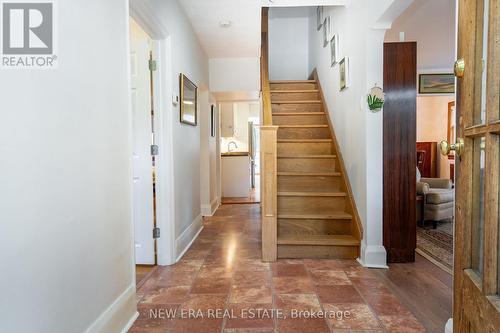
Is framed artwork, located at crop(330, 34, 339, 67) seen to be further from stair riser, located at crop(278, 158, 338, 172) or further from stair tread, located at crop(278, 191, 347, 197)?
stair tread, located at crop(278, 191, 347, 197)

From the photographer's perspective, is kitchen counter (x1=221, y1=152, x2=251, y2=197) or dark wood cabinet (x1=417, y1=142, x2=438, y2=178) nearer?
kitchen counter (x1=221, y1=152, x2=251, y2=197)

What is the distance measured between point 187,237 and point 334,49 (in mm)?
2791

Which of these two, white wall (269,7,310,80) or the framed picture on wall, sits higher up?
white wall (269,7,310,80)

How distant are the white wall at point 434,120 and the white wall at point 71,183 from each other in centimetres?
747

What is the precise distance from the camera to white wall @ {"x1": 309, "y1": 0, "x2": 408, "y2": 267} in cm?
256

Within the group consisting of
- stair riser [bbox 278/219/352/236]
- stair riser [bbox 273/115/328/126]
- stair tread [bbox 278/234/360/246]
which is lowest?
stair tread [bbox 278/234/360/246]

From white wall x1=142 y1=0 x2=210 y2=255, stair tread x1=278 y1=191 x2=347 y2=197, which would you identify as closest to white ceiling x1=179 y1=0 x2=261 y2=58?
white wall x1=142 y1=0 x2=210 y2=255

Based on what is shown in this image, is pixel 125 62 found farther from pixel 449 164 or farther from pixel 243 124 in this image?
pixel 449 164

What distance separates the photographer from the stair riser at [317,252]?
282cm

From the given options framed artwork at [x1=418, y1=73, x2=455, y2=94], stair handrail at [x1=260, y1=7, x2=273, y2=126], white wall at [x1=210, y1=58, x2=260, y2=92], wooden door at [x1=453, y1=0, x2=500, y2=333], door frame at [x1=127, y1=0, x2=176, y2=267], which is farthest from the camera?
framed artwork at [x1=418, y1=73, x2=455, y2=94]

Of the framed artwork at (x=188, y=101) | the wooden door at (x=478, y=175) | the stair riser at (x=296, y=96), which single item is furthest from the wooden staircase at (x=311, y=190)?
the wooden door at (x=478, y=175)

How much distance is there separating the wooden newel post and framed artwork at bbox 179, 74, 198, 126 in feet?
3.02

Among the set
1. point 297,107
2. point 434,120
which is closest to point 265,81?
point 297,107

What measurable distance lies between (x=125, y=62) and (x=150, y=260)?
1.70 meters
